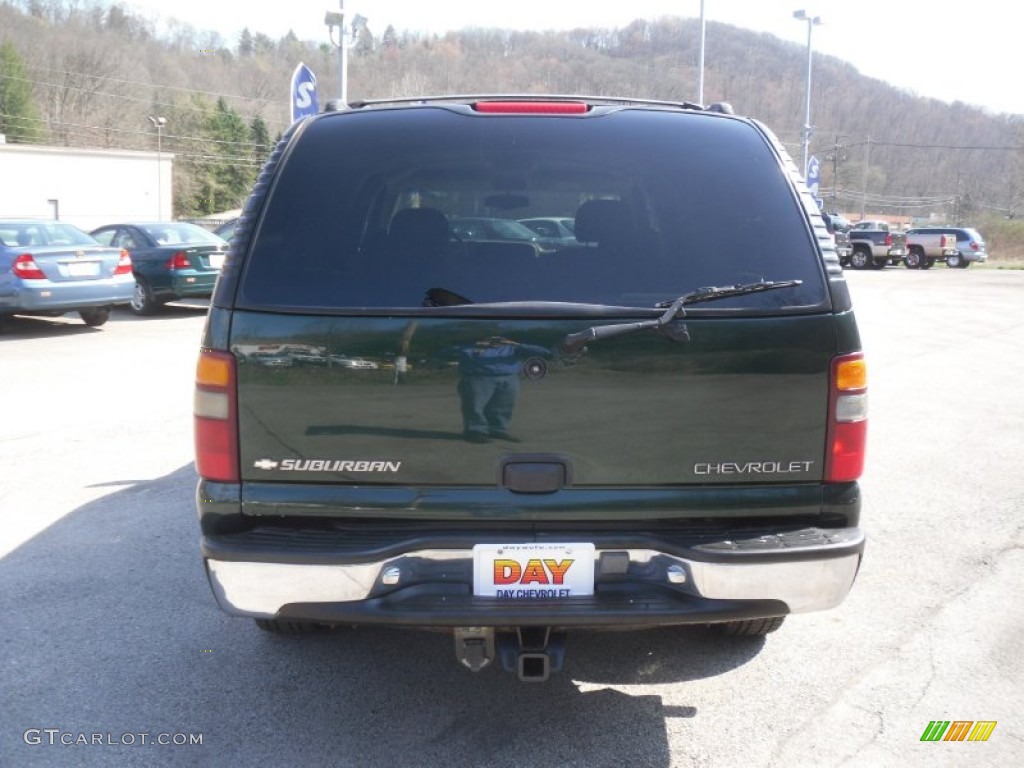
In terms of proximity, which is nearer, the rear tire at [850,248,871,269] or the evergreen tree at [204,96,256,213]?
the rear tire at [850,248,871,269]

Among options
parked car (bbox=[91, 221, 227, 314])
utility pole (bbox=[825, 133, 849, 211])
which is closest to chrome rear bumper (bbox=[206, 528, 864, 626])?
parked car (bbox=[91, 221, 227, 314])

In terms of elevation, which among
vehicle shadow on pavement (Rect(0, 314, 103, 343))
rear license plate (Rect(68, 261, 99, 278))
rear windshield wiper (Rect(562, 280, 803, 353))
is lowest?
vehicle shadow on pavement (Rect(0, 314, 103, 343))

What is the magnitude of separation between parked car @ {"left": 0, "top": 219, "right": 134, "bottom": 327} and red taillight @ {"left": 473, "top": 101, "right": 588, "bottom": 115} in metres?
10.7

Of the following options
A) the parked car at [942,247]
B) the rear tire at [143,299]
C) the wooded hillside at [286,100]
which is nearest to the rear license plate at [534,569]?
the rear tire at [143,299]

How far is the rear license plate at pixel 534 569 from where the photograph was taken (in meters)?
2.71

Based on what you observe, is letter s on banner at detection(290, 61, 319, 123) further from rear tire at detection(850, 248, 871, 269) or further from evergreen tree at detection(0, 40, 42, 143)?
evergreen tree at detection(0, 40, 42, 143)

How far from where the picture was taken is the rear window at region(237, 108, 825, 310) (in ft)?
9.16

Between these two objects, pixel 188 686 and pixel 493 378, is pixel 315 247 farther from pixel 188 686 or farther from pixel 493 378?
pixel 188 686

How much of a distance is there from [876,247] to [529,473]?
37.2 m

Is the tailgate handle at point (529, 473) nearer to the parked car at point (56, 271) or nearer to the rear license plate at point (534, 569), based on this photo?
the rear license plate at point (534, 569)

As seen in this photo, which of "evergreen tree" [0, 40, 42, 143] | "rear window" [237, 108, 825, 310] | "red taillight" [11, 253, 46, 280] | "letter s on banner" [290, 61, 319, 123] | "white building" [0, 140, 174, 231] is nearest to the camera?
"rear window" [237, 108, 825, 310]

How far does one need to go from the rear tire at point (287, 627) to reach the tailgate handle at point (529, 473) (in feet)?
4.20

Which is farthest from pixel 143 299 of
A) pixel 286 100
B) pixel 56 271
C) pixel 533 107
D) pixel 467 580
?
pixel 286 100

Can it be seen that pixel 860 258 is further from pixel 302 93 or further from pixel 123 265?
pixel 123 265
